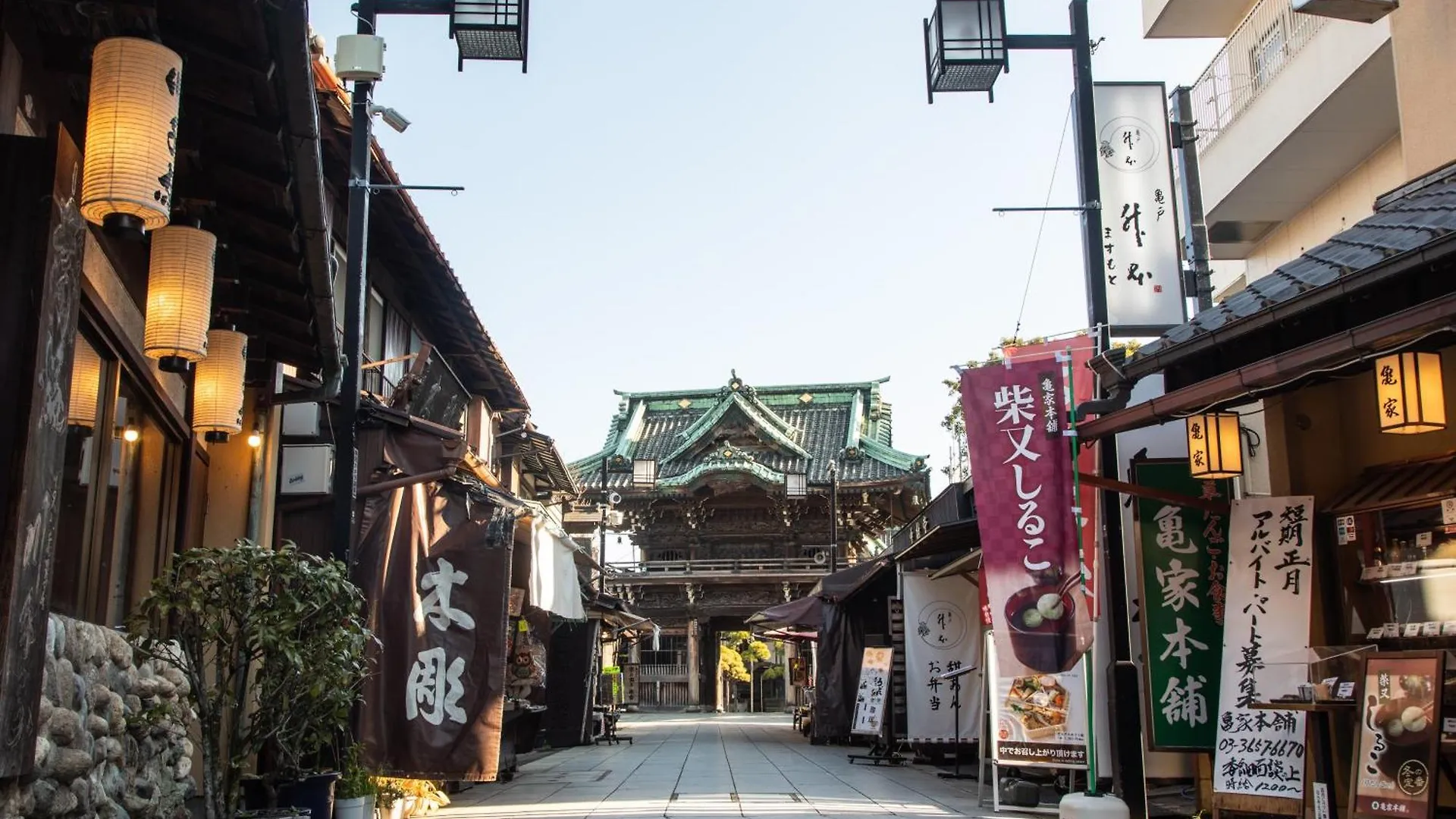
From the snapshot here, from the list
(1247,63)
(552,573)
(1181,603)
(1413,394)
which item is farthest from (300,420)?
(1247,63)

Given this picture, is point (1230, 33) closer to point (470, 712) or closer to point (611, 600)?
point (470, 712)

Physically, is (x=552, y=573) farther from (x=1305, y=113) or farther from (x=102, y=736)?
(x=1305, y=113)

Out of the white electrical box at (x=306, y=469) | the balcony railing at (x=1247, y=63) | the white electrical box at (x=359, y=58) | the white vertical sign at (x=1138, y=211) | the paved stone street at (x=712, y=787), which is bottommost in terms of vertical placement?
the paved stone street at (x=712, y=787)

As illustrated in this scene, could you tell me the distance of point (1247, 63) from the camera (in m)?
16.8

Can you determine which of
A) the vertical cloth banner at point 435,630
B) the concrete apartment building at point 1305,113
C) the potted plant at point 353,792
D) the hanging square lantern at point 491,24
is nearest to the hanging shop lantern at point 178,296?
the potted plant at point 353,792

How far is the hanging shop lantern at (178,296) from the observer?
6.78 meters

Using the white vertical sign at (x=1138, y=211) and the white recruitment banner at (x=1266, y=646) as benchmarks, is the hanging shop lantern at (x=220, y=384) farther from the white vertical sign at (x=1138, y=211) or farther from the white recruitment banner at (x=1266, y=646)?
the white recruitment banner at (x=1266, y=646)

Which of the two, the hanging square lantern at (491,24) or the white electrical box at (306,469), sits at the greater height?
the hanging square lantern at (491,24)

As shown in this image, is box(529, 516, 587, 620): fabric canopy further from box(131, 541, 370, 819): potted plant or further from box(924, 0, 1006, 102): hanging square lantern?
box(924, 0, 1006, 102): hanging square lantern

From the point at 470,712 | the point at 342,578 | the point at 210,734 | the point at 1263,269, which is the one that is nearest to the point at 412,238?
the point at 470,712

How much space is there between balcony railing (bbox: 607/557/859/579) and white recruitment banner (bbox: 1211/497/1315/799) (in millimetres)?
32093

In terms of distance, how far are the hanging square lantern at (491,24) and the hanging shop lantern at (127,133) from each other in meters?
6.17

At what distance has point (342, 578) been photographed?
7.93 metres

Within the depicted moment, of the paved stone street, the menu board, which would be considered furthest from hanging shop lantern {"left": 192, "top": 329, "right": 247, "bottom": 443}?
the menu board
